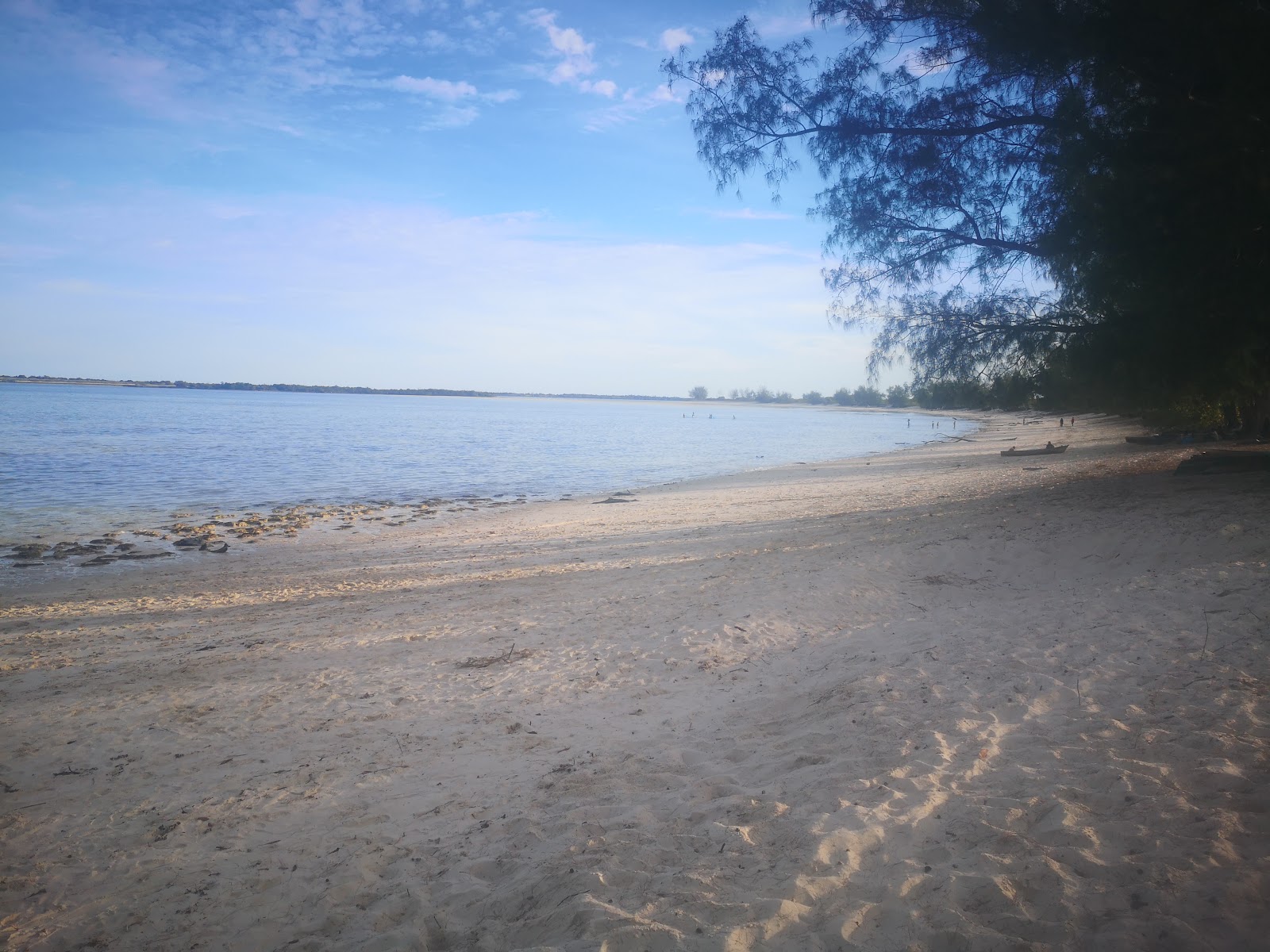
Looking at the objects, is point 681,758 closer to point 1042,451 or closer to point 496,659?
point 496,659

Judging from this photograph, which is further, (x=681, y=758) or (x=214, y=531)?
(x=214, y=531)

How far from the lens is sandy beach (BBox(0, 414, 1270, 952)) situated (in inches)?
125

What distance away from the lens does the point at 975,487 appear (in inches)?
670

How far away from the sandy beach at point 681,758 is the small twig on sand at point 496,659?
0.08 m

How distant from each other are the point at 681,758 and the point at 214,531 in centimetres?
1533

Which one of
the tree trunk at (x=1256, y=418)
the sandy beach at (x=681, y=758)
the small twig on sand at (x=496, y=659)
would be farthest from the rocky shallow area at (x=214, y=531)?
the tree trunk at (x=1256, y=418)

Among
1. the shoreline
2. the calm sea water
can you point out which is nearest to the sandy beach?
the shoreline

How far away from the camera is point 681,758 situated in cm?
483

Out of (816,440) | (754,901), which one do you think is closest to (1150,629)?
(754,901)

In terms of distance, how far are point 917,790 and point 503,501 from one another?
64.9 feet

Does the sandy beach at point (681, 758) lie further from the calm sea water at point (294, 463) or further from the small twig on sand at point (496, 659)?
the calm sea water at point (294, 463)

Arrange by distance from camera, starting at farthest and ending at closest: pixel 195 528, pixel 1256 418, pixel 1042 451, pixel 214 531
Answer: pixel 1042 451 → pixel 1256 418 → pixel 195 528 → pixel 214 531

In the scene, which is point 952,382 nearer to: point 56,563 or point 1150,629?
point 1150,629

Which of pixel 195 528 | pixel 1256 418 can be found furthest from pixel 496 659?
pixel 1256 418
